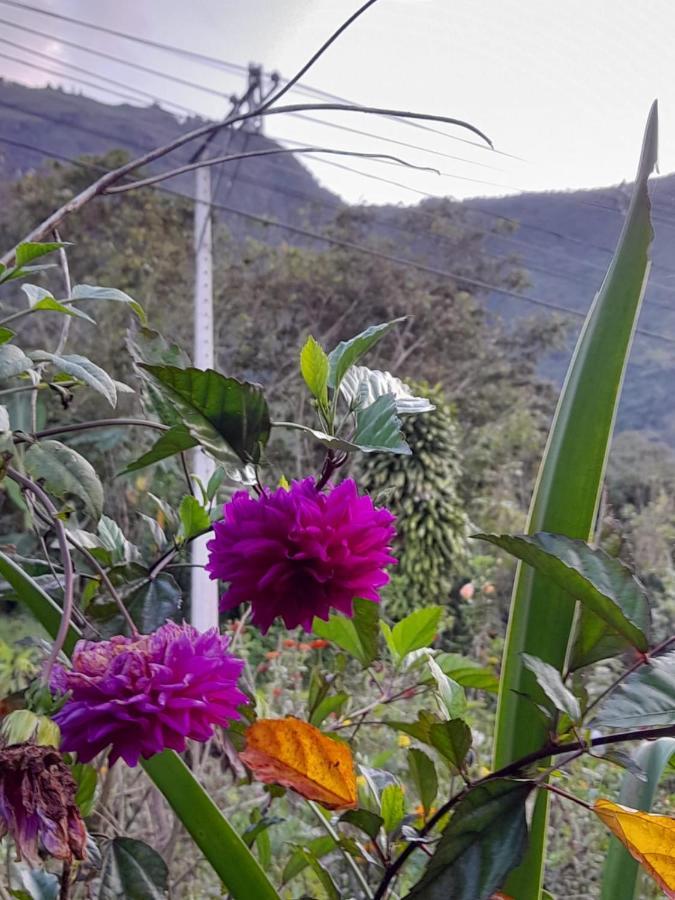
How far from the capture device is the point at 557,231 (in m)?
1.33

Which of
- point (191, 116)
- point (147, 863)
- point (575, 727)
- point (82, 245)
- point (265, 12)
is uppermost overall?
point (191, 116)

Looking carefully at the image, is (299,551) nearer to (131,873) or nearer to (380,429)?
(380,429)

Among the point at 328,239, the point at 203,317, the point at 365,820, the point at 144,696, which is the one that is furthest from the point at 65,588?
A: the point at 328,239

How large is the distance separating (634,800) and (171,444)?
0.22m

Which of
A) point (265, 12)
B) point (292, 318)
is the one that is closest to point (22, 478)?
point (265, 12)

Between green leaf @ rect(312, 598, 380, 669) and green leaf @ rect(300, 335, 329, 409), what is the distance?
92 millimetres

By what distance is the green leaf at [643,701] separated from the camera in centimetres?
20

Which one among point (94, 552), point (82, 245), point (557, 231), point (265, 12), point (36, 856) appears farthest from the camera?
point (82, 245)

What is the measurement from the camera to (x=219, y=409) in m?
0.22

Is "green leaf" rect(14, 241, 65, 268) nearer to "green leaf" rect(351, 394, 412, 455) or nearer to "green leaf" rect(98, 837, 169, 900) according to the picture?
"green leaf" rect(351, 394, 412, 455)

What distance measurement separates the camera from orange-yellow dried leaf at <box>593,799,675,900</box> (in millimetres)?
201

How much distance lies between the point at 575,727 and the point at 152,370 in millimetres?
165

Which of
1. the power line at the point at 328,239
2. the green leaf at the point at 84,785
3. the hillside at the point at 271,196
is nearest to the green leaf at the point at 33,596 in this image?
the green leaf at the point at 84,785

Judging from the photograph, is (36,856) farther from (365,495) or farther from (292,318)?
(292,318)
